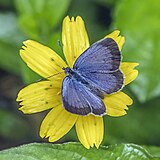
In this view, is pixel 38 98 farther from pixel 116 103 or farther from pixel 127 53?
pixel 127 53

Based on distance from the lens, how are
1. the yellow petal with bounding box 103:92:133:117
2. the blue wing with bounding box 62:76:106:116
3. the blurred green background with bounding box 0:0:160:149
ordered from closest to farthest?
the blue wing with bounding box 62:76:106:116 < the yellow petal with bounding box 103:92:133:117 < the blurred green background with bounding box 0:0:160:149

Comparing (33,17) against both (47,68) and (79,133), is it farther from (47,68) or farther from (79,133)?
(79,133)

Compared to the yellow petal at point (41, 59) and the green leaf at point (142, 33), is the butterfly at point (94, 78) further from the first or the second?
the green leaf at point (142, 33)

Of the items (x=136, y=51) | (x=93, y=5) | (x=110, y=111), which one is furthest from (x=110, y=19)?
(x=110, y=111)

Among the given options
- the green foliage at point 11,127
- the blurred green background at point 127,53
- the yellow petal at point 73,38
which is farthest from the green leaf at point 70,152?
the green foliage at point 11,127

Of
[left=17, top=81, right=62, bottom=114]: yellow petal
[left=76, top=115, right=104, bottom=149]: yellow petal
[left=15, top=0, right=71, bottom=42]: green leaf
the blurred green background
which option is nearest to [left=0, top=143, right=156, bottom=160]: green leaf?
[left=76, top=115, right=104, bottom=149]: yellow petal

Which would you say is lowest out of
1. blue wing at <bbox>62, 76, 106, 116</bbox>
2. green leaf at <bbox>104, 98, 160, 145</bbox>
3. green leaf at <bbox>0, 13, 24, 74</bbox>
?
green leaf at <bbox>104, 98, 160, 145</bbox>

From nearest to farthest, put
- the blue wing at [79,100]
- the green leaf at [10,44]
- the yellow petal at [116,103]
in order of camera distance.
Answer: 1. the blue wing at [79,100]
2. the yellow petal at [116,103]
3. the green leaf at [10,44]

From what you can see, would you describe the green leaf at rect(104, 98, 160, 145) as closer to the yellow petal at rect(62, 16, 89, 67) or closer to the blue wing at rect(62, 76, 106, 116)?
the yellow petal at rect(62, 16, 89, 67)
